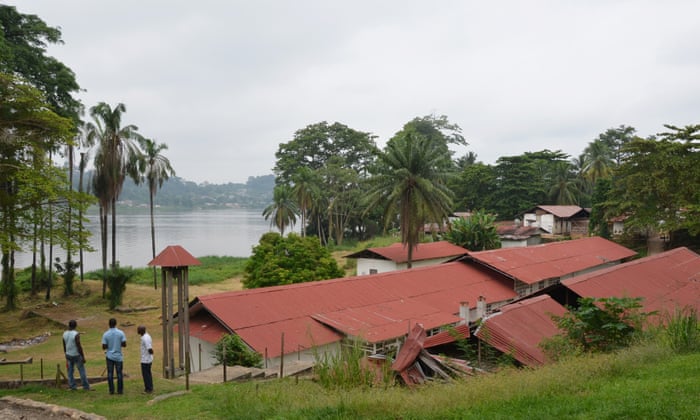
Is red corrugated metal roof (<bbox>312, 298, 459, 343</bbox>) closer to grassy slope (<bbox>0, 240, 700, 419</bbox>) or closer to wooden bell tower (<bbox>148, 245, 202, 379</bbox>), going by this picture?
wooden bell tower (<bbox>148, 245, 202, 379</bbox>)

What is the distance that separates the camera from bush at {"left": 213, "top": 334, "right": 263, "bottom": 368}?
13383 millimetres

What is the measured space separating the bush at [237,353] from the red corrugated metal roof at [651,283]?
37.7 feet

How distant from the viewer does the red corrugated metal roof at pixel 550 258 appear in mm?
24672

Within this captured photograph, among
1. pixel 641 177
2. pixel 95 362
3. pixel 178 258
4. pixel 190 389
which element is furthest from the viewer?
pixel 641 177

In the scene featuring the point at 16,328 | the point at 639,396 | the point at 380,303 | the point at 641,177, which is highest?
the point at 641,177

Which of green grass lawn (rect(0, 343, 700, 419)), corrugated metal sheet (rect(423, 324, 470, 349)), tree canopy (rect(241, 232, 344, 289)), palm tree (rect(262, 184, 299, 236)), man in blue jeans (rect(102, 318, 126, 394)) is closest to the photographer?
green grass lawn (rect(0, 343, 700, 419))

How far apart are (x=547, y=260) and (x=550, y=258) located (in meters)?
0.79

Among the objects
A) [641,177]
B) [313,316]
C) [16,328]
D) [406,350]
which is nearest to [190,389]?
[406,350]

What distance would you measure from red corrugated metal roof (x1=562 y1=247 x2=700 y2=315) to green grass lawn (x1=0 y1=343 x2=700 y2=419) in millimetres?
8880

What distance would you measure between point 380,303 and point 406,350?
9246mm

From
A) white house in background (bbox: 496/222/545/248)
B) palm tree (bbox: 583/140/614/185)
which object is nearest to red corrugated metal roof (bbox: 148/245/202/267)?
white house in background (bbox: 496/222/545/248)

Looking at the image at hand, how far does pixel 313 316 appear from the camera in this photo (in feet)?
54.3

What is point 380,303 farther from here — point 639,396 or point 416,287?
point 639,396

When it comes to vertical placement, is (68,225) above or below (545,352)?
above
